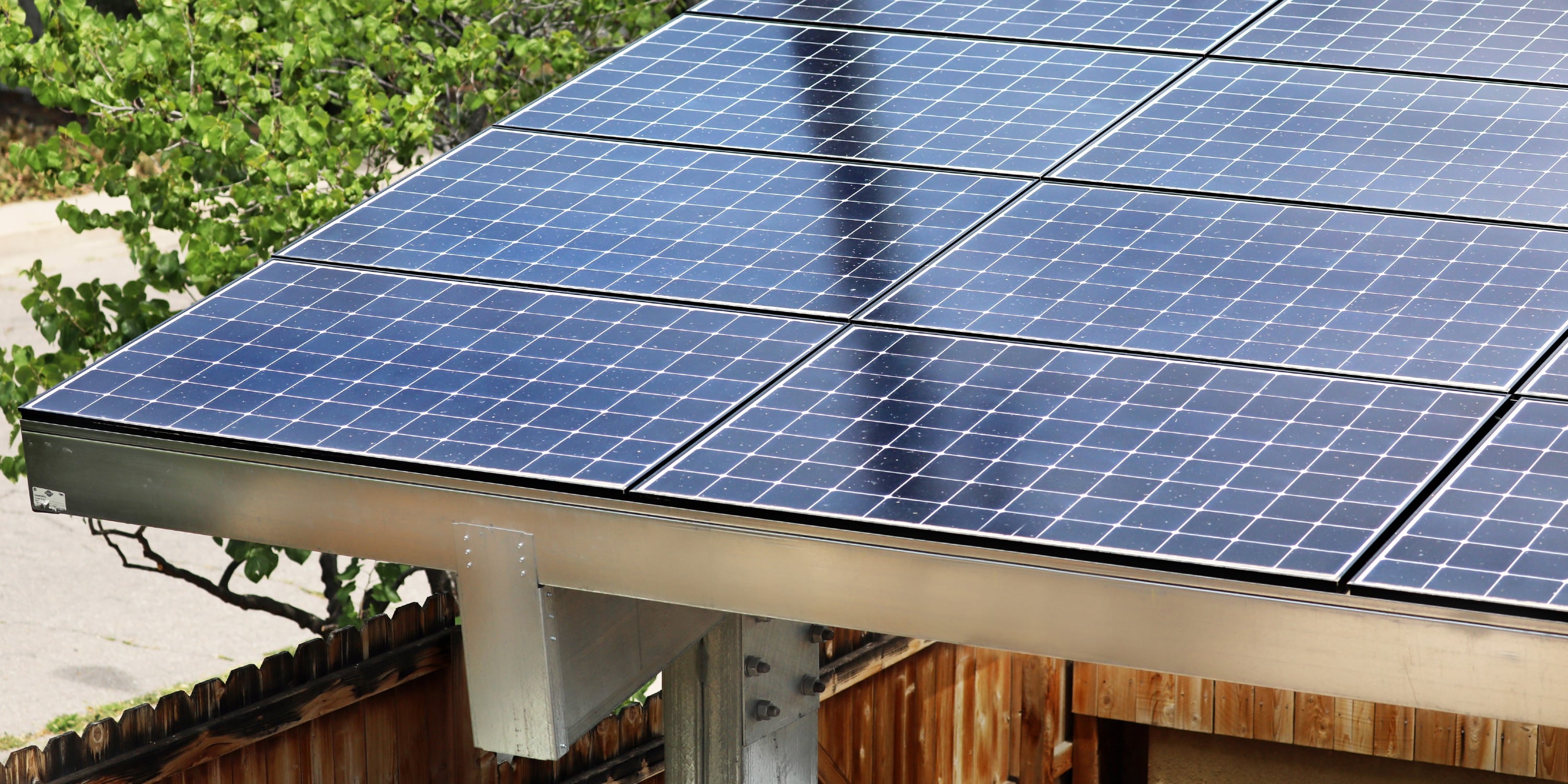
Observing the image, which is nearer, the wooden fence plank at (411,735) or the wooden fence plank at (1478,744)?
the wooden fence plank at (411,735)

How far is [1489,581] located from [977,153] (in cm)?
278

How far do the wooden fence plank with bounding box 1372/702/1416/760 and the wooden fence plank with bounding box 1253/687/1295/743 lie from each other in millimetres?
409

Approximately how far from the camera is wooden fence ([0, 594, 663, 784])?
6.27 metres

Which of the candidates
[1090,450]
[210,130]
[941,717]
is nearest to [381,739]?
[210,130]

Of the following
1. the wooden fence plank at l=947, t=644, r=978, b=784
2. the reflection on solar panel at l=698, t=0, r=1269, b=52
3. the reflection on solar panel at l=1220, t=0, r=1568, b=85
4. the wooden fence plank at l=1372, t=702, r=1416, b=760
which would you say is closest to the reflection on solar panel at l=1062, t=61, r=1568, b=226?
the reflection on solar panel at l=1220, t=0, r=1568, b=85

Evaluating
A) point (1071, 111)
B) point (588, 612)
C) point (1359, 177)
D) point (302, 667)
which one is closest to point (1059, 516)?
point (588, 612)

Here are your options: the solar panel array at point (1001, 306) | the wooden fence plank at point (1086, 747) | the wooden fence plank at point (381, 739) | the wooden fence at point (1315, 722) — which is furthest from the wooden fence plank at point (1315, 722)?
the wooden fence plank at point (381, 739)

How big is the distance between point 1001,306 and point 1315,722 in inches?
221

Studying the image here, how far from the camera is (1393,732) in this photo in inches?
387

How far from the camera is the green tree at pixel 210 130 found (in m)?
8.22

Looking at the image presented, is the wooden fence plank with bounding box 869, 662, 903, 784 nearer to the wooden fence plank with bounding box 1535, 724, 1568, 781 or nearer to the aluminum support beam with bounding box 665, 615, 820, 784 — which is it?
the wooden fence plank with bounding box 1535, 724, 1568, 781

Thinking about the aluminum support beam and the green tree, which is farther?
the green tree

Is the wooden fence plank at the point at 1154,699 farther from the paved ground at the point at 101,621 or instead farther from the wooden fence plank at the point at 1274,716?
the paved ground at the point at 101,621

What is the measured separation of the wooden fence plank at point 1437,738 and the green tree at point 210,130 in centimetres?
510
